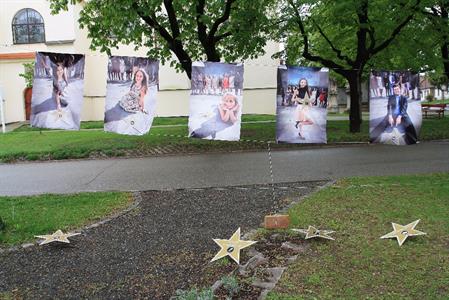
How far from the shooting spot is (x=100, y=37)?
57.7 ft

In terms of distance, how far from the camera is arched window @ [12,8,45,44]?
35.2 meters

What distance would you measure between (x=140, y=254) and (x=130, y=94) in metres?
5.19

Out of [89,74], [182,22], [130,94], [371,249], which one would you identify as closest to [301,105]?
[130,94]

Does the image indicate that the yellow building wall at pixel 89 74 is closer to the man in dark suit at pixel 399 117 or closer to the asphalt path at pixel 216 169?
the asphalt path at pixel 216 169

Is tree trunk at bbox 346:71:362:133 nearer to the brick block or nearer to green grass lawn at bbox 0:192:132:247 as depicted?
green grass lawn at bbox 0:192:132:247

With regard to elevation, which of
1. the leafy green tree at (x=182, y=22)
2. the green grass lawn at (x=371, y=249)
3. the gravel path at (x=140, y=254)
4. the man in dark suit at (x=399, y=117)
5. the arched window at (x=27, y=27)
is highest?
the arched window at (x=27, y=27)

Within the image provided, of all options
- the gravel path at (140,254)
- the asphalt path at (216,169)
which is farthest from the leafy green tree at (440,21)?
the gravel path at (140,254)

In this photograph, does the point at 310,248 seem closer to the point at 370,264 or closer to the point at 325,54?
the point at 370,264

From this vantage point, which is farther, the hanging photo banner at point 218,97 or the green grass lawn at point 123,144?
the green grass lawn at point 123,144

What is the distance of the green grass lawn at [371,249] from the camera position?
4.76 m

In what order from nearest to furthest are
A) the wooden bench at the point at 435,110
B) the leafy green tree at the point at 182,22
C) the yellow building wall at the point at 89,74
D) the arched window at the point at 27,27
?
the leafy green tree at the point at 182,22 < the wooden bench at the point at 435,110 < the yellow building wall at the point at 89,74 < the arched window at the point at 27,27

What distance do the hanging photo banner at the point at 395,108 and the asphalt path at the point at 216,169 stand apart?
2.58ft

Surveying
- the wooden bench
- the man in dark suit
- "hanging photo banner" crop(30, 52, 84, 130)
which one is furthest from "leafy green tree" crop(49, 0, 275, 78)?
the wooden bench

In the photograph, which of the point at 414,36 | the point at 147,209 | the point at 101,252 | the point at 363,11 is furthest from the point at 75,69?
the point at 414,36
